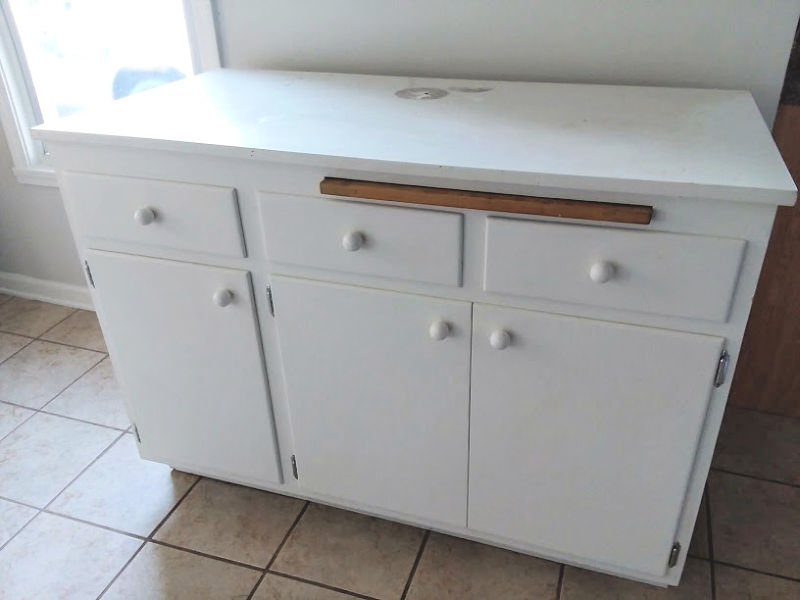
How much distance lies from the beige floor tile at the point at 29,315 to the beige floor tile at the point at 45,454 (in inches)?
20.3

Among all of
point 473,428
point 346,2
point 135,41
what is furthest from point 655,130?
point 135,41

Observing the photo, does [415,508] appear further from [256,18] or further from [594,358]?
[256,18]

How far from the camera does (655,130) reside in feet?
3.59

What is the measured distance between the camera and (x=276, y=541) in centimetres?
147

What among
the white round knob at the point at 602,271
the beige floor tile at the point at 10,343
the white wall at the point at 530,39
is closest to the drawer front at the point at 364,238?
the white round knob at the point at 602,271

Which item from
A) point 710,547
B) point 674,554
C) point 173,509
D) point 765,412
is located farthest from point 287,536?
point 765,412

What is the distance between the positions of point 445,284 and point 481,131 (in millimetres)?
262

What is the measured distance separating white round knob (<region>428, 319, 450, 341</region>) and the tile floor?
1.83 feet

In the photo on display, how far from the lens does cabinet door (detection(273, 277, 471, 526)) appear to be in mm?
1163

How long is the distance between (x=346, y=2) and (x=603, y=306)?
0.91 metres

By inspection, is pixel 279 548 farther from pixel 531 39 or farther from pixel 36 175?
pixel 36 175

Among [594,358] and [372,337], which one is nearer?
[594,358]

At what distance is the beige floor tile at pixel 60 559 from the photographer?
1.38 meters

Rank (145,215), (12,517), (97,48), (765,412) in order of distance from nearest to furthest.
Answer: (145,215) → (12,517) → (765,412) → (97,48)
